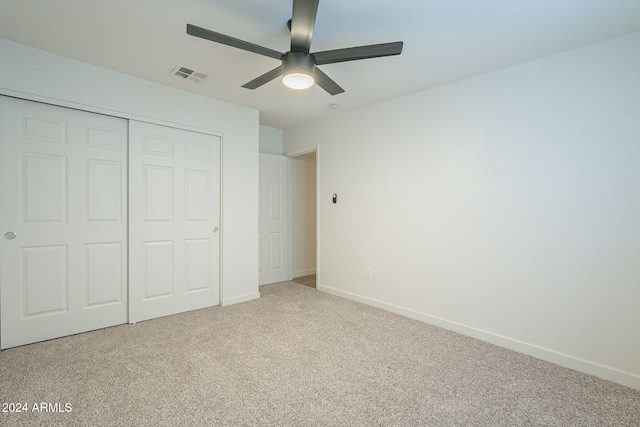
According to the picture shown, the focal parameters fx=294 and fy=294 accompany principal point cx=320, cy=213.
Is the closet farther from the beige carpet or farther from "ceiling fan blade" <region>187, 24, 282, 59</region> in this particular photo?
"ceiling fan blade" <region>187, 24, 282, 59</region>

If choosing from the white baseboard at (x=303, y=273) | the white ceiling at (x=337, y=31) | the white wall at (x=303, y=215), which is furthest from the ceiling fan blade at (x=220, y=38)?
the white baseboard at (x=303, y=273)

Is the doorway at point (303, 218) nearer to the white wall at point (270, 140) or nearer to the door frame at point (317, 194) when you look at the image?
the door frame at point (317, 194)

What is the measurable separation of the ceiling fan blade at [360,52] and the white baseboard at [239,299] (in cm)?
284

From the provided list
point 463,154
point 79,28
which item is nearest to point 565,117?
point 463,154

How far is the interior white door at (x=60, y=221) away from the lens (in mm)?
2404

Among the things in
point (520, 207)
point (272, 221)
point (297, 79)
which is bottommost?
point (272, 221)

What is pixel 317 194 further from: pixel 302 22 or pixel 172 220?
pixel 302 22

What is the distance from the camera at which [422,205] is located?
10.4 feet

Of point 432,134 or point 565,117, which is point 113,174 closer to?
point 432,134

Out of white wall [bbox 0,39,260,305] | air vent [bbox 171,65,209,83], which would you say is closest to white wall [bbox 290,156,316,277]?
white wall [bbox 0,39,260,305]

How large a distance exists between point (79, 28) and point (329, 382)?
309cm

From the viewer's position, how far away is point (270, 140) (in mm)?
4754

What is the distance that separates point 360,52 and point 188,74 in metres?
1.81

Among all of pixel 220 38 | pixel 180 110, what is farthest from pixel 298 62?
pixel 180 110
